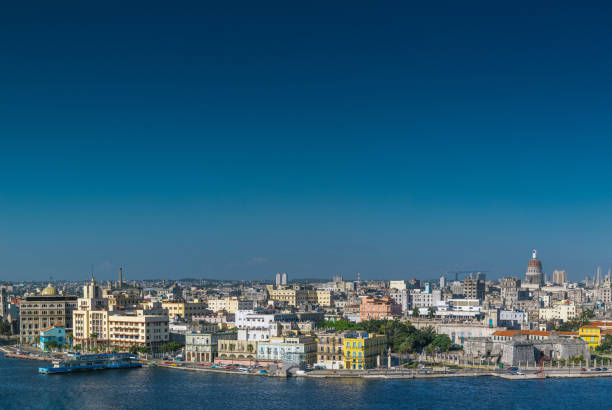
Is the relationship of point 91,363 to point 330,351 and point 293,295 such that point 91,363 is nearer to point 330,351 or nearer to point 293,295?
point 330,351

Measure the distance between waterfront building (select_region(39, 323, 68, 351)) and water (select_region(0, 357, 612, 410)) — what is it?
1594 cm

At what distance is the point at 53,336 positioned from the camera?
62.7 meters

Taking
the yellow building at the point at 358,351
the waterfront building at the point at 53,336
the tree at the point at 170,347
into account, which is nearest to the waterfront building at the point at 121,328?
the tree at the point at 170,347

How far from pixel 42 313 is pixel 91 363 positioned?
2008 centimetres

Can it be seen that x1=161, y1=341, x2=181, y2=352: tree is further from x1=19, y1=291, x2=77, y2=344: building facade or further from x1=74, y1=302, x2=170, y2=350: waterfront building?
x1=19, y1=291, x2=77, y2=344: building facade

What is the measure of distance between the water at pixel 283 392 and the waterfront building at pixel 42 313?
72.7 ft

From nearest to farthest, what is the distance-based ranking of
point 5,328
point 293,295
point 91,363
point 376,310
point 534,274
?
1. point 91,363
2. point 5,328
3. point 376,310
4. point 293,295
5. point 534,274

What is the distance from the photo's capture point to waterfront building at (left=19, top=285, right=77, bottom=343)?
67750 millimetres

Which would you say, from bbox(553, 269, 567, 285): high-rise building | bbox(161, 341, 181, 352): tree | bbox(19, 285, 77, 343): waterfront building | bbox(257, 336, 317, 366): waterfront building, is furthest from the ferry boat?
bbox(553, 269, 567, 285): high-rise building

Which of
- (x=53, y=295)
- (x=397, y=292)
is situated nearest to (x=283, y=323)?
(x=53, y=295)

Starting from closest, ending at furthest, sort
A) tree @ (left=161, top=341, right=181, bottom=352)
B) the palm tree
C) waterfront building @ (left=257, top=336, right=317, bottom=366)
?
1. waterfront building @ (left=257, top=336, right=317, bottom=366)
2. tree @ (left=161, top=341, right=181, bottom=352)
3. the palm tree

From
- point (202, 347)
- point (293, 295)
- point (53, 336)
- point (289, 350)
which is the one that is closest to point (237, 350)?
point (202, 347)

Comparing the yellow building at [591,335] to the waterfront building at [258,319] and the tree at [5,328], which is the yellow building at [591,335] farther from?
A: the tree at [5,328]

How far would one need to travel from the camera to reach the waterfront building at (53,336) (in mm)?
62100
